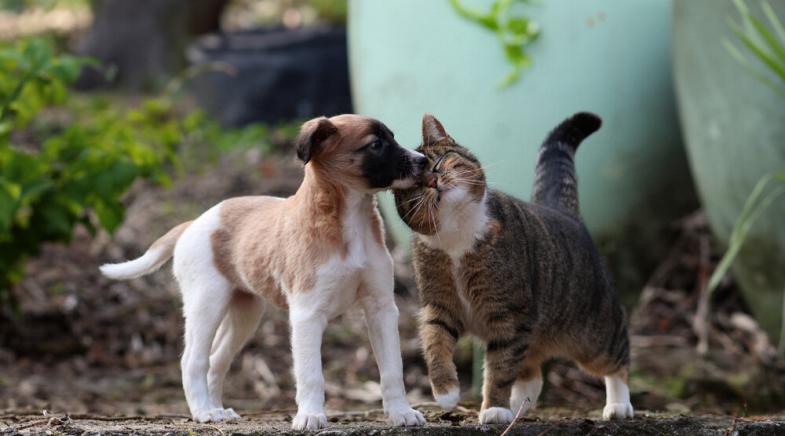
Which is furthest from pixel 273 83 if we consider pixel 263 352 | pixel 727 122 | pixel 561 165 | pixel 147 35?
pixel 561 165

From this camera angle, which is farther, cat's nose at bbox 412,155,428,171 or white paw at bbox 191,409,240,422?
white paw at bbox 191,409,240,422

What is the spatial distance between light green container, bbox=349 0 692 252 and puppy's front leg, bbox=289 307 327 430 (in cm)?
170

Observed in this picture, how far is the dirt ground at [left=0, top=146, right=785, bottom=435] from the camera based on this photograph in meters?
4.49

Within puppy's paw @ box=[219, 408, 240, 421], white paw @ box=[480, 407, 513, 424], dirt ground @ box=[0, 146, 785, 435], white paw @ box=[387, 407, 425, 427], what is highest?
white paw @ box=[387, 407, 425, 427]

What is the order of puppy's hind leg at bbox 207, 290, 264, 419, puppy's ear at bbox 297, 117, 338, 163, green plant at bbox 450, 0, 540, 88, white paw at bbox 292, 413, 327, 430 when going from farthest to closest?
green plant at bbox 450, 0, 540, 88 → puppy's hind leg at bbox 207, 290, 264, 419 → white paw at bbox 292, 413, 327, 430 → puppy's ear at bbox 297, 117, 338, 163

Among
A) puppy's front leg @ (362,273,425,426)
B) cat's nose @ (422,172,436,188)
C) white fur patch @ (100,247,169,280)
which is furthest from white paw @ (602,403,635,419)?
white fur patch @ (100,247,169,280)

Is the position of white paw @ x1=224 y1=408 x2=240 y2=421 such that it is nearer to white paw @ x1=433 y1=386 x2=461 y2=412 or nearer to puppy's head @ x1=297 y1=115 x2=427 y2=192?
white paw @ x1=433 y1=386 x2=461 y2=412

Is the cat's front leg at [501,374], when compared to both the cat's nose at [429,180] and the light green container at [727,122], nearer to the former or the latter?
the cat's nose at [429,180]

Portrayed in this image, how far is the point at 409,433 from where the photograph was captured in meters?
2.63

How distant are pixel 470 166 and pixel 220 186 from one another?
4.17m

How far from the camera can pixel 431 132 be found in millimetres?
2787

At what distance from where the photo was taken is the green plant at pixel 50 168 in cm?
406

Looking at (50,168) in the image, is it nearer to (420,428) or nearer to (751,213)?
(420,428)

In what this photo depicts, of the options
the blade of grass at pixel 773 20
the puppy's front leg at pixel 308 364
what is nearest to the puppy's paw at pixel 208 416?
the puppy's front leg at pixel 308 364
